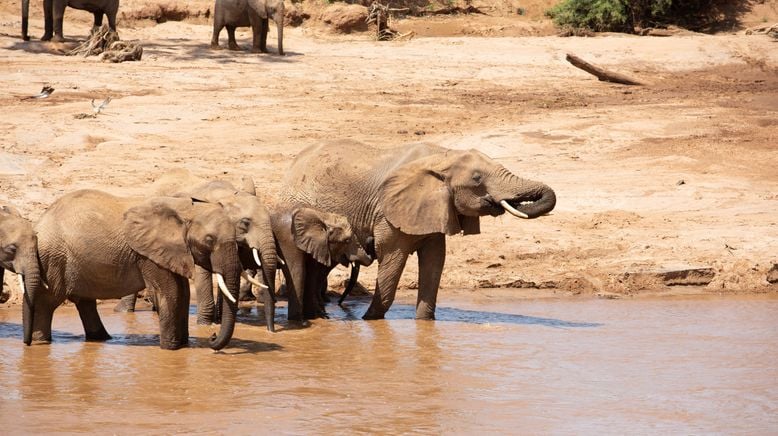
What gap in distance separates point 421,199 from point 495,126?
6954 millimetres

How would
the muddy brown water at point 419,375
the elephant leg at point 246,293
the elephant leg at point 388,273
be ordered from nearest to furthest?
1. the muddy brown water at point 419,375
2. the elephant leg at point 388,273
3. the elephant leg at point 246,293

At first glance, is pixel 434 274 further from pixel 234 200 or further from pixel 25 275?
pixel 25 275

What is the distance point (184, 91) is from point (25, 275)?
9.39 meters

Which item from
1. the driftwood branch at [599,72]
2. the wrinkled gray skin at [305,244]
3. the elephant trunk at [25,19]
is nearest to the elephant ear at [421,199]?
the wrinkled gray skin at [305,244]

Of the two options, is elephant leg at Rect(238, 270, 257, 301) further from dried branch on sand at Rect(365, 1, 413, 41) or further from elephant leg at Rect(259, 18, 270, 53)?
dried branch on sand at Rect(365, 1, 413, 41)

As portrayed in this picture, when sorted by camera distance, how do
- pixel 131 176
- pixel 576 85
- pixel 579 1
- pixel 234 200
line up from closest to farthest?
pixel 234 200
pixel 131 176
pixel 576 85
pixel 579 1

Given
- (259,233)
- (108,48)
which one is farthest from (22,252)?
(108,48)

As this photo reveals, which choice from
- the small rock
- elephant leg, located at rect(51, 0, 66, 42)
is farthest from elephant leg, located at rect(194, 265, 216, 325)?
elephant leg, located at rect(51, 0, 66, 42)

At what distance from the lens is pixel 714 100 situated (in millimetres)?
19328

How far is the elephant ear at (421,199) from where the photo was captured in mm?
10336

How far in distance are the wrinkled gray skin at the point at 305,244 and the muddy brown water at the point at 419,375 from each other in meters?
0.36

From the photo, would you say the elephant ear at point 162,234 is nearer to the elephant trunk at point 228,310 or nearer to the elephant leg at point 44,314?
the elephant trunk at point 228,310

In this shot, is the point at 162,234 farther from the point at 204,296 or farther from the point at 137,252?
the point at 204,296

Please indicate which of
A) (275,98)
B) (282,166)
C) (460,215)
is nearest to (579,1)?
(275,98)
